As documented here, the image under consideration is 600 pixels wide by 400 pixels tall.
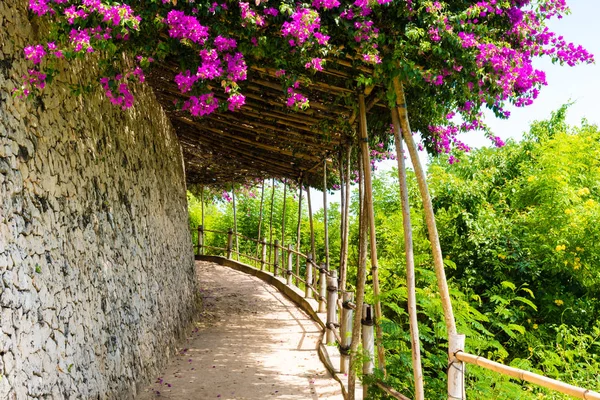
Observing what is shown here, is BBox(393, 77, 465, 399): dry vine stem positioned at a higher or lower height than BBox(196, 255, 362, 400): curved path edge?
higher

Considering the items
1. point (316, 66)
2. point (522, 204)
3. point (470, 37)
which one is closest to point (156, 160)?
point (316, 66)

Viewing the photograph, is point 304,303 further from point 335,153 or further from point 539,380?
point 539,380

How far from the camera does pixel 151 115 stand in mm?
6672

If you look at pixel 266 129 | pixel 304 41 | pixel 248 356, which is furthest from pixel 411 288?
pixel 266 129

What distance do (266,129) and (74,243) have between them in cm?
415

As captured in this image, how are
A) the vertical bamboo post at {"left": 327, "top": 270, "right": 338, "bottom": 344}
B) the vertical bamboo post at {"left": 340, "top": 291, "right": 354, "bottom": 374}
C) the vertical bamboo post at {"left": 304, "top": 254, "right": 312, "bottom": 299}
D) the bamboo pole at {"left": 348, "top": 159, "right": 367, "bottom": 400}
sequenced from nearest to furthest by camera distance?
the bamboo pole at {"left": 348, "top": 159, "right": 367, "bottom": 400} < the vertical bamboo post at {"left": 340, "top": 291, "right": 354, "bottom": 374} < the vertical bamboo post at {"left": 327, "top": 270, "right": 338, "bottom": 344} < the vertical bamboo post at {"left": 304, "top": 254, "right": 312, "bottom": 299}

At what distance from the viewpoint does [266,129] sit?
7.63 m

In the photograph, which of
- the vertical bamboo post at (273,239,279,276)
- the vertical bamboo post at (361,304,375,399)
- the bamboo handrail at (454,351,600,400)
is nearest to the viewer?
the bamboo handrail at (454,351,600,400)

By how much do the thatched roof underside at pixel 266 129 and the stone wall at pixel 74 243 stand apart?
1.28 metres

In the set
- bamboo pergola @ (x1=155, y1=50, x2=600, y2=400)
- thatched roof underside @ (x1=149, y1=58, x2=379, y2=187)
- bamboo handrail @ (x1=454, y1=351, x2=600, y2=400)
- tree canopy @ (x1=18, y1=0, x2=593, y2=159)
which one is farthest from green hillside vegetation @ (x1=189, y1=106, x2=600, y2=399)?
bamboo handrail @ (x1=454, y1=351, x2=600, y2=400)

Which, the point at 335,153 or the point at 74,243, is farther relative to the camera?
the point at 335,153

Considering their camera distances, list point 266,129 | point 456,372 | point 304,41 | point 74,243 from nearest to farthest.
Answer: point 456,372, point 304,41, point 74,243, point 266,129

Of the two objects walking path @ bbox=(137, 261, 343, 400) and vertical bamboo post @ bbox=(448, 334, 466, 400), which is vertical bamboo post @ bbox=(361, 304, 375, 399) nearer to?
walking path @ bbox=(137, 261, 343, 400)

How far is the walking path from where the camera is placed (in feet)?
17.4
